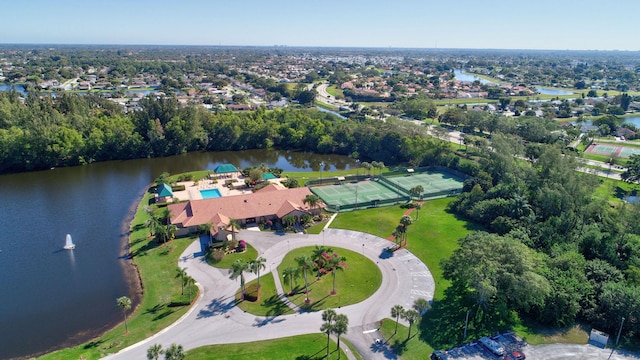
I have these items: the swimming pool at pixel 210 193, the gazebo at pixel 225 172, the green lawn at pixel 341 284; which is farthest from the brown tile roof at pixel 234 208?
the gazebo at pixel 225 172

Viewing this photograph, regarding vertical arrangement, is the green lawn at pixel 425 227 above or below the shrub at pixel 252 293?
above

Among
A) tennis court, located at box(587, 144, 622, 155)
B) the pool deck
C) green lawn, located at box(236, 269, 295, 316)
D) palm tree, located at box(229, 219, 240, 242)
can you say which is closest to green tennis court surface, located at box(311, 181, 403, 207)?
the pool deck

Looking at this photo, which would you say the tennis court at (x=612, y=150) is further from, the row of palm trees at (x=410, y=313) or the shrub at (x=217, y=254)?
the shrub at (x=217, y=254)

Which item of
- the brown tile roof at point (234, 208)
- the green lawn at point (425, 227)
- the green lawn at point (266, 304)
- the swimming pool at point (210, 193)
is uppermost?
the brown tile roof at point (234, 208)

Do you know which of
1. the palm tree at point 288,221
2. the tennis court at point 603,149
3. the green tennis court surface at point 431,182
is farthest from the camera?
the tennis court at point 603,149

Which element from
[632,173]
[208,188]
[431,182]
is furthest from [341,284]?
Answer: [632,173]

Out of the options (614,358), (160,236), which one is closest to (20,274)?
(160,236)

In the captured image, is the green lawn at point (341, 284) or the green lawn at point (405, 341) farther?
the green lawn at point (341, 284)

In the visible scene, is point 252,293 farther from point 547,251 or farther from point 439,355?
point 547,251
